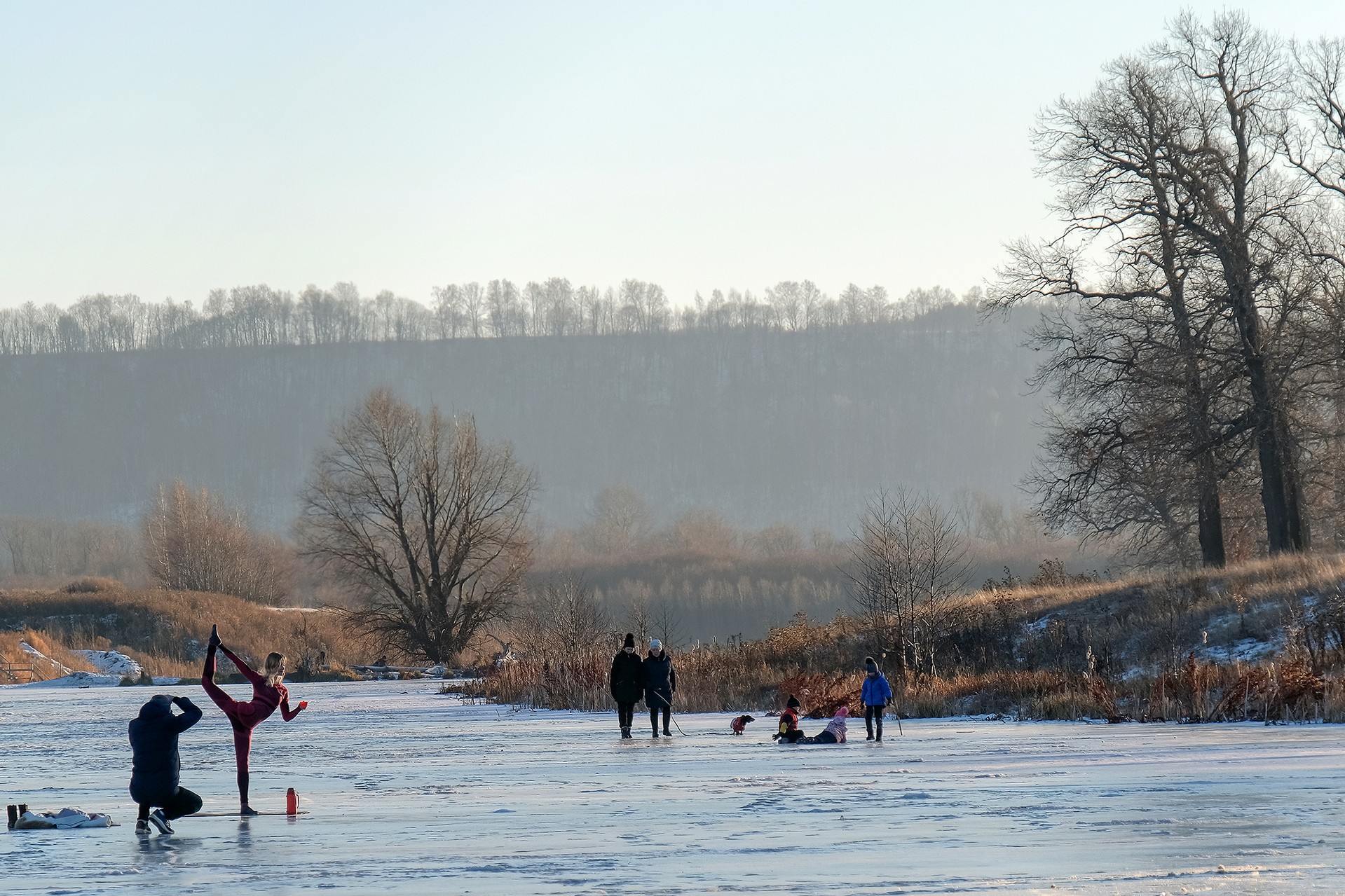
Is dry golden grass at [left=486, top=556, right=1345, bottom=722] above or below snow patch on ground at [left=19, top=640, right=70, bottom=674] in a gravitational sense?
below

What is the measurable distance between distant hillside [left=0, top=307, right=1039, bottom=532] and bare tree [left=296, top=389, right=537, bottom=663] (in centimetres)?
9958

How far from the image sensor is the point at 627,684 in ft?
73.3

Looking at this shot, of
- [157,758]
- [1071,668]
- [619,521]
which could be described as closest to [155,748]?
[157,758]

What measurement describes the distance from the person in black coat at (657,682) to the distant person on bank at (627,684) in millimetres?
193

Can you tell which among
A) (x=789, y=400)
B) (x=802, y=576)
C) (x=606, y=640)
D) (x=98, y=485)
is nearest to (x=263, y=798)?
(x=606, y=640)

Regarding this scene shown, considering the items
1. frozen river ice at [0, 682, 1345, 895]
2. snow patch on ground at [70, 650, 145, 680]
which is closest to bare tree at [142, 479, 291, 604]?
snow patch on ground at [70, 650, 145, 680]

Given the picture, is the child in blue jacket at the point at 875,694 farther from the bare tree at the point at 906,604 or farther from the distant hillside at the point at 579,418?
the distant hillside at the point at 579,418

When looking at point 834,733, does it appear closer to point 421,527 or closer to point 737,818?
point 737,818

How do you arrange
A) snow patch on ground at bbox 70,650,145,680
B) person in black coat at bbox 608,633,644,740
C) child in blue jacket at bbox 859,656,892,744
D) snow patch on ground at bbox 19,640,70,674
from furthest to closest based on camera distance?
1. snow patch on ground at bbox 70,650,145,680
2. snow patch on ground at bbox 19,640,70,674
3. person in black coat at bbox 608,633,644,740
4. child in blue jacket at bbox 859,656,892,744

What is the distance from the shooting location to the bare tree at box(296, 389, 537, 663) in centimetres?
6381

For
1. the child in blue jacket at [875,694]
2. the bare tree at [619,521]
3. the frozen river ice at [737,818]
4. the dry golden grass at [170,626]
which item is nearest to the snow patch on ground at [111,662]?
the dry golden grass at [170,626]

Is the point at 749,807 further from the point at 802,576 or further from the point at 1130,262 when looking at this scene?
the point at 802,576

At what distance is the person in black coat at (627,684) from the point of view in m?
22.3

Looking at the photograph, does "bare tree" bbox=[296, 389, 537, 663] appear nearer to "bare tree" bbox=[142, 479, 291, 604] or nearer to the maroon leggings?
"bare tree" bbox=[142, 479, 291, 604]
